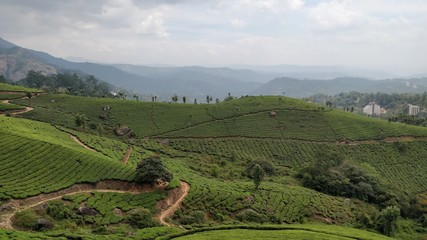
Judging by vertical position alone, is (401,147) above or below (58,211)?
below

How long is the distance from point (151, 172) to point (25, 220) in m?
17.7

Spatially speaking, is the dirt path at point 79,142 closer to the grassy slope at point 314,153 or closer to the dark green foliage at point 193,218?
the grassy slope at point 314,153

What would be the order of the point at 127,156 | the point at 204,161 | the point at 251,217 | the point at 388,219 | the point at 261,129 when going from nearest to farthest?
the point at 251,217 < the point at 388,219 < the point at 127,156 < the point at 204,161 < the point at 261,129

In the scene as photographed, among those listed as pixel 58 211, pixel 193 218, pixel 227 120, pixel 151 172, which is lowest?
pixel 193 218

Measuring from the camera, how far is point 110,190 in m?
54.0

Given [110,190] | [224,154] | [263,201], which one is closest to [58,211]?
[110,190]

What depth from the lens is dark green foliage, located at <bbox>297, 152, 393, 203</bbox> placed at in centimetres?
7538

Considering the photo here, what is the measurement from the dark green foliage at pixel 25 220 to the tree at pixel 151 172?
1594cm

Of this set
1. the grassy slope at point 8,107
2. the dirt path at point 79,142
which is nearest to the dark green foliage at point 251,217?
the dirt path at point 79,142

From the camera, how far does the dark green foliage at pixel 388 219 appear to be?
57.8 metres

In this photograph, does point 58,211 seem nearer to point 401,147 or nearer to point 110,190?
point 110,190

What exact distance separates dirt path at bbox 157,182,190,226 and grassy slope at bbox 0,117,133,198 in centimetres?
737

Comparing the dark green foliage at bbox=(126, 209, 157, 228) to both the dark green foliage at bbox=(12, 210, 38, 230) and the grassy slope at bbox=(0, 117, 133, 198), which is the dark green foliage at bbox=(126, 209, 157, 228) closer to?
the dark green foliage at bbox=(12, 210, 38, 230)

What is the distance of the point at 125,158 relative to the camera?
71.8m
